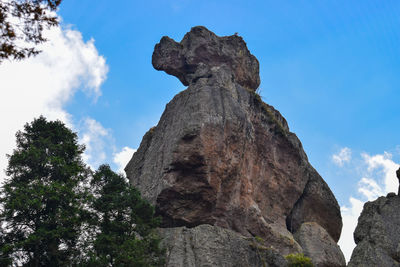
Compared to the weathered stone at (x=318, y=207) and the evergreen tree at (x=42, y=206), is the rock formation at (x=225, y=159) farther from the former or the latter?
the evergreen tree at (x=42, y=206)

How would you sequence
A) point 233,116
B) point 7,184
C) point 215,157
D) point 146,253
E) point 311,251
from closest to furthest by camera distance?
point 146,253 < point 7,184 < point 215,157 < point 233,116 < point 311,251

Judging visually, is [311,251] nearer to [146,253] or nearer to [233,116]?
[233,116]

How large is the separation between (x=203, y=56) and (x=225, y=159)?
14197 millimetres

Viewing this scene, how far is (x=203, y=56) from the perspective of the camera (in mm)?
41625

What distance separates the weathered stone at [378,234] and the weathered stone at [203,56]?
21.1 meters

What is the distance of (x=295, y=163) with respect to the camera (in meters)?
41.6

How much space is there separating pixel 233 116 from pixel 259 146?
6.51 m

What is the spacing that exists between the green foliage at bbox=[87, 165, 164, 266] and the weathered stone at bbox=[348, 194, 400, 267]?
34.3ft

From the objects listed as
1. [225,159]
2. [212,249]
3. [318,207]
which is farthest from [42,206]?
[318,207]

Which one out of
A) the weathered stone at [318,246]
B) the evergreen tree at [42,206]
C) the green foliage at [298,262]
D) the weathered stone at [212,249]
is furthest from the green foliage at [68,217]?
the weathered stone at [318,246]

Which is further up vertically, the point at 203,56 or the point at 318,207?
the point at 203,56

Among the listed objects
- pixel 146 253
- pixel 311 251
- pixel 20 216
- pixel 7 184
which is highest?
pixel 311 251

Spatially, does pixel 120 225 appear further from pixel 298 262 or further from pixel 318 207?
pixel 318 207

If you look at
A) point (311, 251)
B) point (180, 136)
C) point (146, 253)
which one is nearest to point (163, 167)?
point (180, 136)
